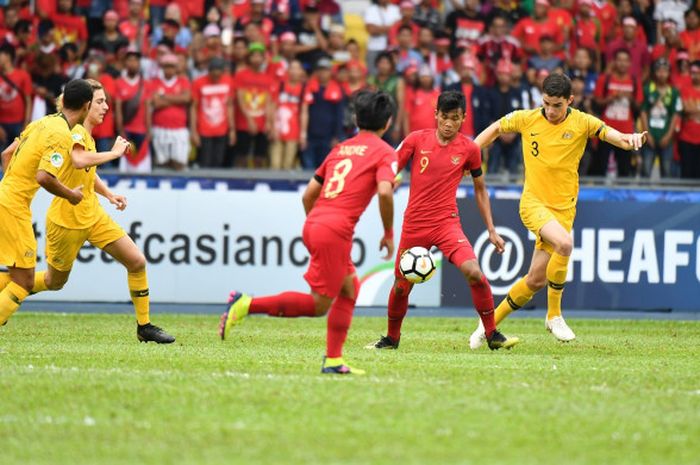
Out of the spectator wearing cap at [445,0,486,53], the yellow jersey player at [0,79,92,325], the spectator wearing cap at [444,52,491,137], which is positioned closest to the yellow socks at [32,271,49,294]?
the yellow jersey player at [0,79,92,325]

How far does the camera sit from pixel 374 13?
72.5 ft

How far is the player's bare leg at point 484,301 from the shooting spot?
11.8 metres

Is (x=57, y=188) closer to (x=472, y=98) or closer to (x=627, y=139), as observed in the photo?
(x=627, y=139)

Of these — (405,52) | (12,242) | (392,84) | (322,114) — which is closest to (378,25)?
(405,52)

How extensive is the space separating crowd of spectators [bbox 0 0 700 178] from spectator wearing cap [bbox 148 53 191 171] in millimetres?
21

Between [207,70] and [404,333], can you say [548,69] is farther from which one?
[404,333]

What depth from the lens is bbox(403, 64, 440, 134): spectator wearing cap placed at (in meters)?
20.2

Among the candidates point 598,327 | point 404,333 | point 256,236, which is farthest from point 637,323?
point 256,236

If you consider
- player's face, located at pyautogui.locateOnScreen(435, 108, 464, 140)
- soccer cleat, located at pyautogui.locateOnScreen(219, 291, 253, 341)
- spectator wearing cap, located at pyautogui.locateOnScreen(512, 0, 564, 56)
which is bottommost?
soccer cleat, located at pyautogui.locateOnScreen(219, 291, 253, 341)

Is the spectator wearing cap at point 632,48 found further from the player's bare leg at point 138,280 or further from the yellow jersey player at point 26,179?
the yellow jersey player at point 26,179

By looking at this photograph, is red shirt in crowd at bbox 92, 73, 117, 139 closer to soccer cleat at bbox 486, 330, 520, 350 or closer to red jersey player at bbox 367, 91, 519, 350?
red jersey player at bbox 367, 91, 519, 350

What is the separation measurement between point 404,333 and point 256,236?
3.94 metres

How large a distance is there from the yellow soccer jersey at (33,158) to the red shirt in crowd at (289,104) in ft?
27.3

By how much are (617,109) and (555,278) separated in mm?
8113
